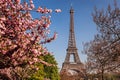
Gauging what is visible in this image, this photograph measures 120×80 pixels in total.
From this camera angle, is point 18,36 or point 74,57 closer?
point 18,36

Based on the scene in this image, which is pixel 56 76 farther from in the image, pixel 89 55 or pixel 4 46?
pixel 4 46

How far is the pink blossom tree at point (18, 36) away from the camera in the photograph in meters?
9.95

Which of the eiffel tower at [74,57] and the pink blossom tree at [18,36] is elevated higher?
the eiffel tower at [74,57]

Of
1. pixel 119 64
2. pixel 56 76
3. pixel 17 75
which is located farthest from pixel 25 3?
pixel 56 76

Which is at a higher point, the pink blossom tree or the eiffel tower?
the eiffel tower

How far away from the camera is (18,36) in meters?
10.0

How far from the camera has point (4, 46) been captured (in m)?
9.86

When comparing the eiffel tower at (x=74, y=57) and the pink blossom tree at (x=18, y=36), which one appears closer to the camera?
the pink blossom tree at (x=18, y=36)

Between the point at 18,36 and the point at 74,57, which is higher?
the point at 74,57

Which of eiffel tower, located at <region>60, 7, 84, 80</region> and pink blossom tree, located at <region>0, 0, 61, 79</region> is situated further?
eiffel tower, located at <region>60, 7, 84, 80</region>

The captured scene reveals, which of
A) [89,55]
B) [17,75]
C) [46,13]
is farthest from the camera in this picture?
[89,55]

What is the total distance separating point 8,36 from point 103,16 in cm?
1731

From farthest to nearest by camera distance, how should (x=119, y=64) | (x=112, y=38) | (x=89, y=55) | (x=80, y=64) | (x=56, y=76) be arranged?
(x=80, y=64) < (x=89, y=55) < (x=56, y=76) < (x=119, y=64) < (x=112, y=38)

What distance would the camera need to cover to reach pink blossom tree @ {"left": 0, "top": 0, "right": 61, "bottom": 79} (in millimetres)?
9953
